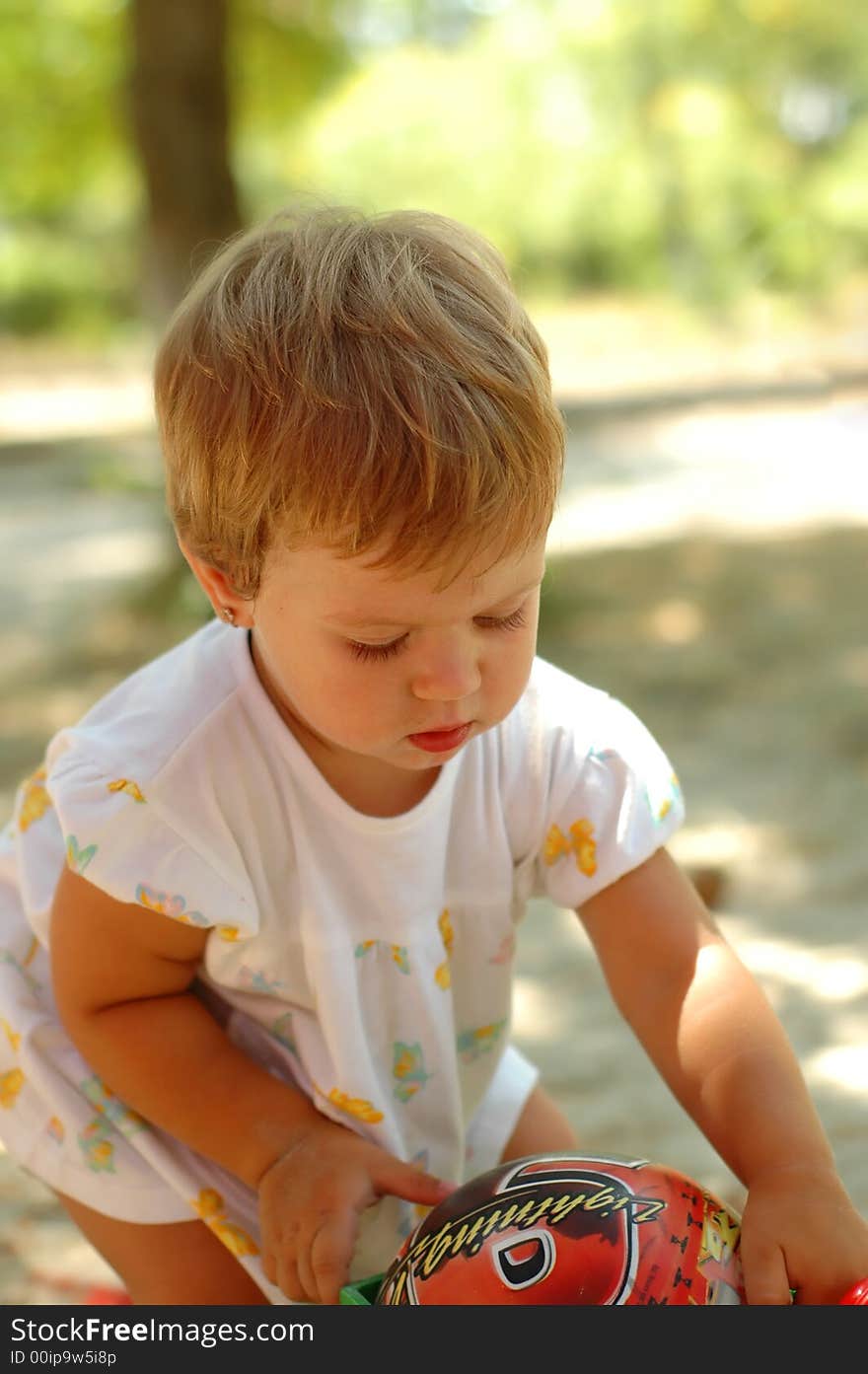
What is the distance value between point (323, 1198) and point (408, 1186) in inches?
4.4

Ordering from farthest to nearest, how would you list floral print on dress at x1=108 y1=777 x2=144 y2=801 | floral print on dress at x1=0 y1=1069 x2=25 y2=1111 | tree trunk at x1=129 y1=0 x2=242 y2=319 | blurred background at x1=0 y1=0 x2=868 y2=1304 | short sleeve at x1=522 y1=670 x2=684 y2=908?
tree trunk at x1=129 y1=0 x2=242 y2=319 → blurred background at x1=0 y1=0 x2=868 y2=1304 → floral print on dress at x1=0 y1=1069 x2=25 y2=1111 → short sleeve at x1=522 y1=670 x2=684 y2=908 → floral print on dress at x1=108 y1=777 x2=144 y2=801

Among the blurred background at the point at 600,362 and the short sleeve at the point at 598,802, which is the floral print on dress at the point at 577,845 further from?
the blurred background at the point at 600,362

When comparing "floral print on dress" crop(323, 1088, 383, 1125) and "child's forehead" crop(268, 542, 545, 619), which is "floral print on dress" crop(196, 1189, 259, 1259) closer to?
"floral print on dress" crop(323, 1088, 383, 1125)

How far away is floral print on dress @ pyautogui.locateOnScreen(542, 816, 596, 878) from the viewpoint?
1931mm

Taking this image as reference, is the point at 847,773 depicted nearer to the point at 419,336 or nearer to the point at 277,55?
the point at 419,336

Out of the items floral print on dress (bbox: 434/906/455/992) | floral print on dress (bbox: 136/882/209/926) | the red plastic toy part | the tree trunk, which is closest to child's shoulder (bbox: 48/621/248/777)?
floral print on dress (bbox: 136/882/209/926)

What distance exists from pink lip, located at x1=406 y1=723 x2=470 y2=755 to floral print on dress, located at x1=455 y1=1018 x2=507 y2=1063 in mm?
564

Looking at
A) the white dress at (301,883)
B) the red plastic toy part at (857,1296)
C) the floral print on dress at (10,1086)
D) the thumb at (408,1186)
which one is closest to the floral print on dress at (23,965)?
the white dress at (301,883)

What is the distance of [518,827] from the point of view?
2012 mm

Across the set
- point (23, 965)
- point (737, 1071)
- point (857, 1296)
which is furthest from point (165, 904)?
point (857, 1296)

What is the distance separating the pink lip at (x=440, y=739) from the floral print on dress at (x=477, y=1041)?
0.56 m

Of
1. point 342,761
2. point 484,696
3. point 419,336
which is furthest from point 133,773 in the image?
point 419,336

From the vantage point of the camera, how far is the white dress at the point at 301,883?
185cm

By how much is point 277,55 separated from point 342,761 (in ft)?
26.5
